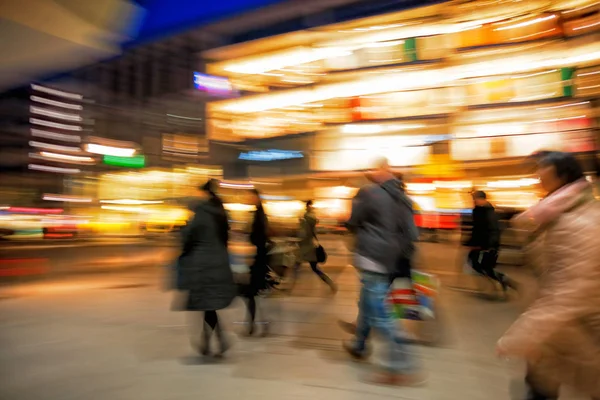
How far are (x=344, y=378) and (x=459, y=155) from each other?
50.5 feet

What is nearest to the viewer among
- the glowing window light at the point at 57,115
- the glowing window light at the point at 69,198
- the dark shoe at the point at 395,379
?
the dark shoe at the point at 395,379

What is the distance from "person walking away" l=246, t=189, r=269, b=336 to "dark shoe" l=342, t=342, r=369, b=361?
138 centimetres

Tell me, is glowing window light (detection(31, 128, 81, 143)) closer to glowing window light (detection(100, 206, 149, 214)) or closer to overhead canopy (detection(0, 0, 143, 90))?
glowing window light (detection(100, 206, 149, 214))

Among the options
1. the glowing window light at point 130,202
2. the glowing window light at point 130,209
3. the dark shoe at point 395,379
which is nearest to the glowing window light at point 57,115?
the glowing window light at point 130,202

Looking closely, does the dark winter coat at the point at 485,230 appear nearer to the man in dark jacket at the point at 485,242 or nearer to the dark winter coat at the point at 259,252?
the man in dark jacket at the point at 485,242

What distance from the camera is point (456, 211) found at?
63.5 ft

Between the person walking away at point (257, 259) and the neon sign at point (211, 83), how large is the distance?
16667 mm

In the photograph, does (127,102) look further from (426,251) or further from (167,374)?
(167,374)

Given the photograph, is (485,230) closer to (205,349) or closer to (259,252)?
(259,252)

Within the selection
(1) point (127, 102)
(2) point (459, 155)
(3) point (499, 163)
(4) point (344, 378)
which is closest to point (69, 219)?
(1) point (127, 102)

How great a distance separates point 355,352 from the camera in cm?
463

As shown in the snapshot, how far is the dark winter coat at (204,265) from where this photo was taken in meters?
4.58

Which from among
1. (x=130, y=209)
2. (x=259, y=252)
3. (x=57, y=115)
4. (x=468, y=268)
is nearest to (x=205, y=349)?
(x=259, y=252)

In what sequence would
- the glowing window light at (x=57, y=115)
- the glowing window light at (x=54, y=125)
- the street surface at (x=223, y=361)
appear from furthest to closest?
the glowing window light at (x=54, y=125)
the glowing window light at (x=57, y=115)
the street surface at (x=223, y=361)
